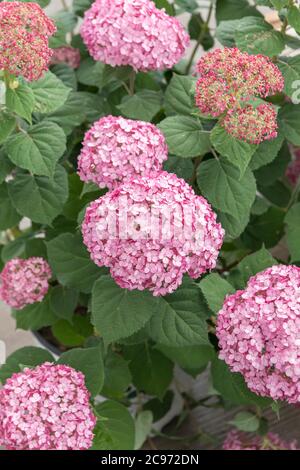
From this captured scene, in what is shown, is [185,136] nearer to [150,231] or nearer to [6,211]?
[150,231]

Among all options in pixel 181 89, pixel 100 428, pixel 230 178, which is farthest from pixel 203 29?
pixel 100 428

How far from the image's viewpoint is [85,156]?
750mm

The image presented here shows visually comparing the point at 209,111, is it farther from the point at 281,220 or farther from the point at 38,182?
the point at 281,220

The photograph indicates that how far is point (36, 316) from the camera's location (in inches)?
39.3

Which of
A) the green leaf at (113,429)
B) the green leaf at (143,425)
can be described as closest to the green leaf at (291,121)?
the green leaf at (113,429)

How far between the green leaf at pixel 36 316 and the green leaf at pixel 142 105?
311 mm

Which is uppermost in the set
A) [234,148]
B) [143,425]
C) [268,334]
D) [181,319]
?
[234,148]

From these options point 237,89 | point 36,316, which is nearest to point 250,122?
point 237,89

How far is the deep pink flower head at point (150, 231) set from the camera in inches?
25.6

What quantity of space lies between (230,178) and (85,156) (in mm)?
187

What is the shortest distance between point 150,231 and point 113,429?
12.1 inches

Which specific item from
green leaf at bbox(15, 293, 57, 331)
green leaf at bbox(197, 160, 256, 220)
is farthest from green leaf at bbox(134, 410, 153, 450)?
green leaf at bbox(197, 160, 256, 220)

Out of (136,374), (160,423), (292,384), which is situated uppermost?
(292,384)

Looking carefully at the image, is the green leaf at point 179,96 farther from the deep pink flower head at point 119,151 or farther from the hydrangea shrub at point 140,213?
the deep pink flower head at point 119,151
